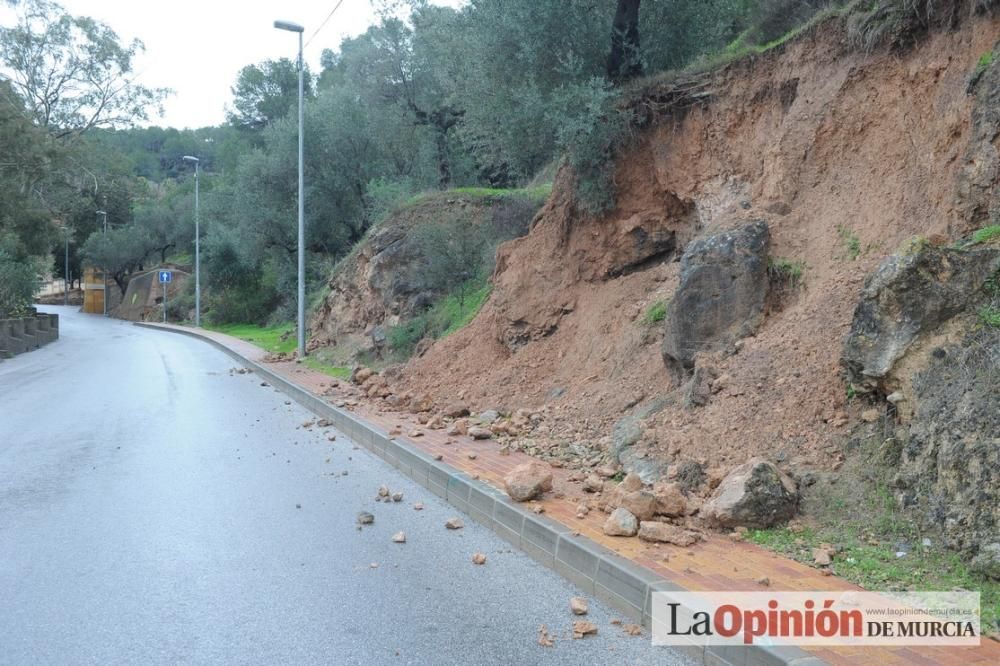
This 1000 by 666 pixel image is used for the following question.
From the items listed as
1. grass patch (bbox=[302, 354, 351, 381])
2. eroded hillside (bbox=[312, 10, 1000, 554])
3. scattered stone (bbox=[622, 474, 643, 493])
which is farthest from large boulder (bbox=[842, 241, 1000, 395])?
grass patch (bbox=[302, 354, 351, 381])

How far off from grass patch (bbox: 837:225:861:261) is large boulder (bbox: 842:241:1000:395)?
6.63ft

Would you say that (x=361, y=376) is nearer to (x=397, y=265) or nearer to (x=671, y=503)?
(x=397, y=265)

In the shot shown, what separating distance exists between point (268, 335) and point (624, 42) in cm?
2328

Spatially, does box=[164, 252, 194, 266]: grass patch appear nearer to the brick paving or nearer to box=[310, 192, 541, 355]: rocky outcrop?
box=[310, 192, 541, 355]: rocky outcrop

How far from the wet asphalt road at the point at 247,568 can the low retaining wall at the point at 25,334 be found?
17.4 m

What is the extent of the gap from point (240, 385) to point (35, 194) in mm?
20816

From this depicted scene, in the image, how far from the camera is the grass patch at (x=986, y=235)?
18.5ft

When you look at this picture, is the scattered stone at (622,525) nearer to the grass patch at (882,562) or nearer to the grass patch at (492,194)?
the grass patch at (882,562)

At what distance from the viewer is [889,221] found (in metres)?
7.57

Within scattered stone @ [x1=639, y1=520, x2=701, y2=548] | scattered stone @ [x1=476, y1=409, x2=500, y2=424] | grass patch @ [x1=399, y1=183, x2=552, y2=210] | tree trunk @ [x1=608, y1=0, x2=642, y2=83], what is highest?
tree trunk @ [x1=608, y1=0, x2=642, y2=83]

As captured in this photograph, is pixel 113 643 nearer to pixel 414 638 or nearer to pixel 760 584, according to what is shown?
pixel 414 638

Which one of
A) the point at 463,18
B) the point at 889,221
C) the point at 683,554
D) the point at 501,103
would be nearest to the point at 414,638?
the point at 683,554

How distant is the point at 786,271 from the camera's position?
815cm

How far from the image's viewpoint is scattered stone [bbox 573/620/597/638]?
4.16 m
